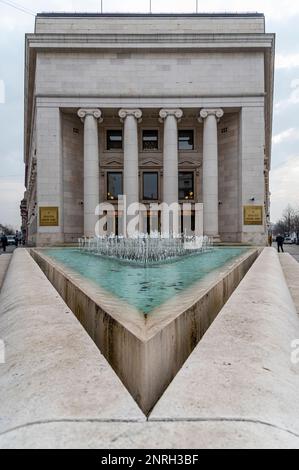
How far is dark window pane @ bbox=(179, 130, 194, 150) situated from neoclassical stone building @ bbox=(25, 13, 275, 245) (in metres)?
3.23

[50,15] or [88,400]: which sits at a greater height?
[50,15]

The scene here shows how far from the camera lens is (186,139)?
109ft

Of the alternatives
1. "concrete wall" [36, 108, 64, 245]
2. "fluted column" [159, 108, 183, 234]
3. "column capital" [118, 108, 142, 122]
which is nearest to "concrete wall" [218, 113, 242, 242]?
"fluted column" [159, 108, 183, 234]

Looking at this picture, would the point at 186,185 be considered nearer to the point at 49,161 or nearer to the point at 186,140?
the point at 186,140

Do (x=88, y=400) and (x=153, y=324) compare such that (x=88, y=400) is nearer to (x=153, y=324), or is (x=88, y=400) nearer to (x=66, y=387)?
(x=66, y=387)

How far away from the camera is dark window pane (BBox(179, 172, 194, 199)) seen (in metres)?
32.8

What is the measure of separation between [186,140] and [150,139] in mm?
3404

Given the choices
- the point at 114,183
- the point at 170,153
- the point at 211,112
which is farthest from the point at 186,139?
the point at 114,183

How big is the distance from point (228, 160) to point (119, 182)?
1013 cm

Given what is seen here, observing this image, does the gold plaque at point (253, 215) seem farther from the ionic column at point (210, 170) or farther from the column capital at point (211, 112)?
the column capital at point (211, 112)

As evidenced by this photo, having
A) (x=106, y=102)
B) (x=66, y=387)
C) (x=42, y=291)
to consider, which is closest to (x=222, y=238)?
(x=106, y=102)

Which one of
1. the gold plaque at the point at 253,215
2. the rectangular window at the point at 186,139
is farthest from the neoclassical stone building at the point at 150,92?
the rectangular window at the point at 186,139

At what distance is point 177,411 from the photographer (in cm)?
162
